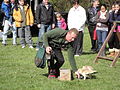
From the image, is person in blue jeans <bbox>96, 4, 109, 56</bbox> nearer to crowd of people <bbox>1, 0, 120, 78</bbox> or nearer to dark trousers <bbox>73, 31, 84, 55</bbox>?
crowd of people <bbox>1, 0, 120, 78</bbox>

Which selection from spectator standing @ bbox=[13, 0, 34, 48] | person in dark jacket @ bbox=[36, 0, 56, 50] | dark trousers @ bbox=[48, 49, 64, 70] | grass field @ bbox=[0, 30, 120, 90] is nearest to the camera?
grass field @ bbox=[0, 30, 120, 90]

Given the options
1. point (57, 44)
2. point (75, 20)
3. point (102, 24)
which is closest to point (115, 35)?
point (102, 24)

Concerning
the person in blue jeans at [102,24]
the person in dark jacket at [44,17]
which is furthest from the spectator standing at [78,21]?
the person in dark jacket at [44,17]

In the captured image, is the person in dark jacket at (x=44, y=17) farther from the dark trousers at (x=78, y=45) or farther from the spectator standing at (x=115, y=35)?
the spectator standing at (x=115, y=35)

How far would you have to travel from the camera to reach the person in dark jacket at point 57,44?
7375mm

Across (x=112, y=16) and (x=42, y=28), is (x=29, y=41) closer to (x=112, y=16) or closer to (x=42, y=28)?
(x=42, y=28)

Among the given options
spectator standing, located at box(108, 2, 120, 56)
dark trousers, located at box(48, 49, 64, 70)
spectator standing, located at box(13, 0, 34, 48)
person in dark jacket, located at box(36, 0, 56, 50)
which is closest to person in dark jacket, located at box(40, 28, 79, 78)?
dark trousers, located at box(48, 49, 64, 70)

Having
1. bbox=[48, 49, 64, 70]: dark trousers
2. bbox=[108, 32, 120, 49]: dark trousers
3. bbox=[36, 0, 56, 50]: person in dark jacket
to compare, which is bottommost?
bbox=[108, 32, 120, 49]: dark trousers

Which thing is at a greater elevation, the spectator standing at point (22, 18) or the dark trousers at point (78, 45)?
the spectator standing at point (22, 18)

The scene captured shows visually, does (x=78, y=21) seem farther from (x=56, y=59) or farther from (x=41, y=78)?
(x=41, y=78)

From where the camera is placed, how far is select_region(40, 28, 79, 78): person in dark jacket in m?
7.38

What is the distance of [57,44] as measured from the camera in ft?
25.5

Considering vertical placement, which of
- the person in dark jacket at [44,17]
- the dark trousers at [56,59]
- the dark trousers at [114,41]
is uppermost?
the person in dark jacket at [44,17]

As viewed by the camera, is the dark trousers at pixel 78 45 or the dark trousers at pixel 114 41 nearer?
the dark trousers at pixel 78 45
